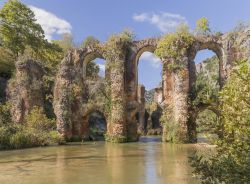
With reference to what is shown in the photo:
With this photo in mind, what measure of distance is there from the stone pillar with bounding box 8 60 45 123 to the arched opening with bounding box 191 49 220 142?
40.7 ft

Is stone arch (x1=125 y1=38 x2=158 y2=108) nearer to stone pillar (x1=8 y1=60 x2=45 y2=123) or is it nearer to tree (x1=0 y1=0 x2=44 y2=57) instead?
stone pillar (x1=8 y1=60 x2=45 y2=123)

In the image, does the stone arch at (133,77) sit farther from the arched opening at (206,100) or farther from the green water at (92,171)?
the green water at (92,171)

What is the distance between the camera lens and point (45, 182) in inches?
419

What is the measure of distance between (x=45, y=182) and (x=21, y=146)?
1209 centimetres

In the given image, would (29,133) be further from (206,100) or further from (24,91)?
(206,100)

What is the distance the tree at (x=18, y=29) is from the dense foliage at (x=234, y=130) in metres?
37.1

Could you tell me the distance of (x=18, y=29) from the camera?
136ft

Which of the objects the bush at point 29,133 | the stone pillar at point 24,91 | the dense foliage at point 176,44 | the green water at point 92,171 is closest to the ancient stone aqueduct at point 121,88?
the stone pillar at point 24,91

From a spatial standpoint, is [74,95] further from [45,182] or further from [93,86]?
[45,182]

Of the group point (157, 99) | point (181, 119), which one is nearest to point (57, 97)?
point (181, 119)

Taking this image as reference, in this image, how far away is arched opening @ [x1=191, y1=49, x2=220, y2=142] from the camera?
223 inches

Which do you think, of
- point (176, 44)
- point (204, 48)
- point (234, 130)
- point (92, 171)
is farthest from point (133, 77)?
point (234, 130)

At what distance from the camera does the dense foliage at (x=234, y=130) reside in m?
4.81

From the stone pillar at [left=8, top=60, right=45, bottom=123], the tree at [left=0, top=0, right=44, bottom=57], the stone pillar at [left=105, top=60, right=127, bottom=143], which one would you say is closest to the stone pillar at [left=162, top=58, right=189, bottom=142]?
the stone pillar at [left=105, top=60, right=127, bottom=143]
